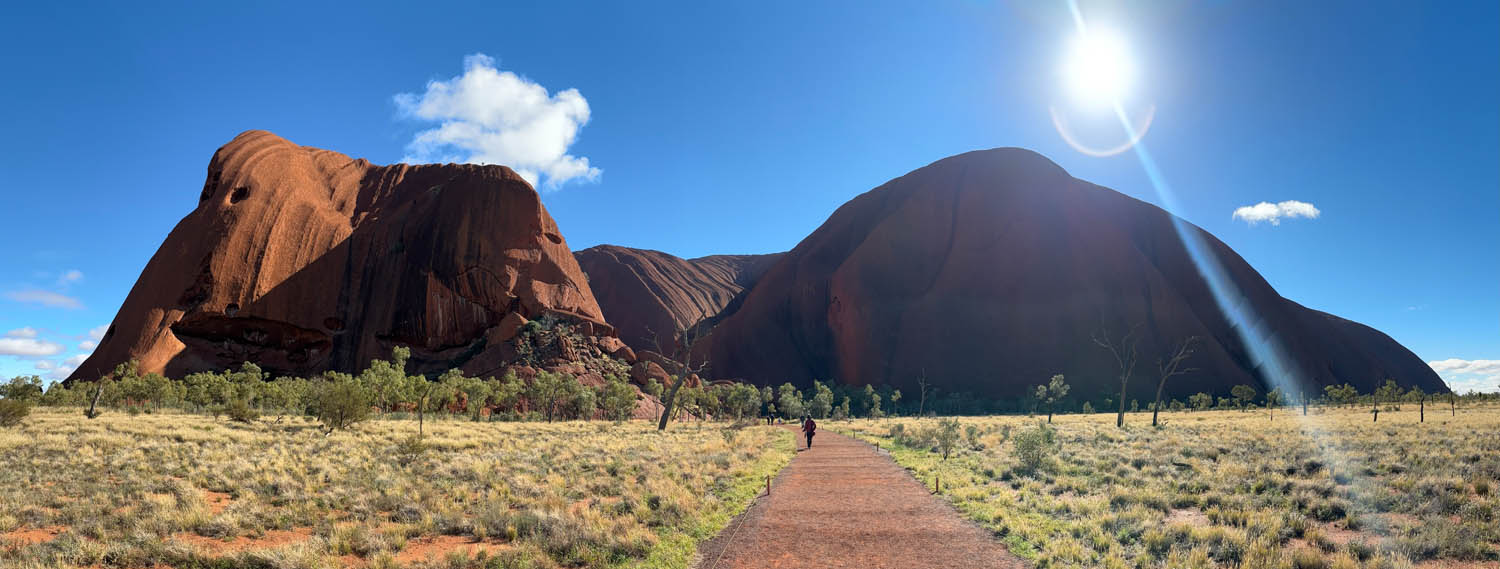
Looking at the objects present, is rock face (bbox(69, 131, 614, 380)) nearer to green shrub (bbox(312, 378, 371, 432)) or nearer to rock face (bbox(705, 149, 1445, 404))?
green shrub (bbox(312, 378, 371, 432))

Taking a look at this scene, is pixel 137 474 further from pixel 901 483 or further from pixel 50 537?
pixel 901 483

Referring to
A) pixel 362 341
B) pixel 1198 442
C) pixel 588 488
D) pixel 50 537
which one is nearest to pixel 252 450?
pixel 50 537

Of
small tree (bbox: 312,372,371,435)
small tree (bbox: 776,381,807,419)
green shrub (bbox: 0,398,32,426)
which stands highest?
small tree (bbox: 312,372,371,435)

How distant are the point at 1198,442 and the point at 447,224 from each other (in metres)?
92.2

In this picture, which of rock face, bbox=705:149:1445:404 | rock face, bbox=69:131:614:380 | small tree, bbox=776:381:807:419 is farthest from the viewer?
rock face, bbox=705:149:1445:404

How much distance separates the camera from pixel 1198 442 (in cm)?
2484

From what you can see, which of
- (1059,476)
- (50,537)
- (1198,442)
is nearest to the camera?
(50,537)

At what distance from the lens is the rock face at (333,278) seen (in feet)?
261

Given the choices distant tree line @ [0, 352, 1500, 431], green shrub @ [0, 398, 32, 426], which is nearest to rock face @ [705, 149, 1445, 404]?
distant tree line @ [0, 352, 1500, 431]

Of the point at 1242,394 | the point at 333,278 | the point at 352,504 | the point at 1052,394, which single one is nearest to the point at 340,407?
the point at 352,504

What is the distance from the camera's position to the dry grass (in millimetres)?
9359

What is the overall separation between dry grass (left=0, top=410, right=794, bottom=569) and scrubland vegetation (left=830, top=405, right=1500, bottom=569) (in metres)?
6.06

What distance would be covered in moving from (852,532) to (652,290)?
15312 cm

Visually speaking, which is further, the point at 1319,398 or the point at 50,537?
the point at 1319,398
